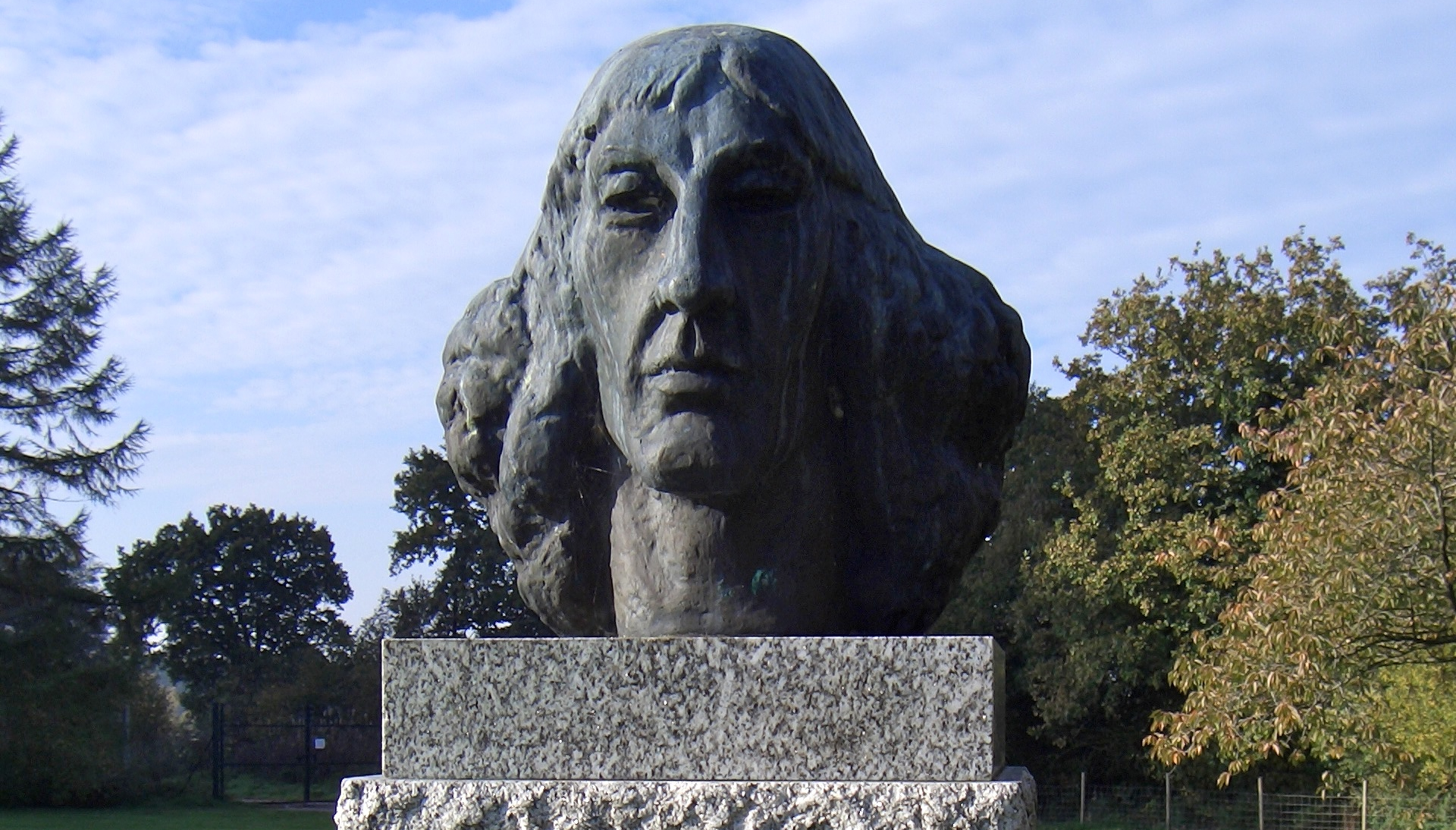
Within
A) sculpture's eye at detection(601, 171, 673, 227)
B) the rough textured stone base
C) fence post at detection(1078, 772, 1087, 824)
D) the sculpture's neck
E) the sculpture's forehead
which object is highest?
the sculpture's forehead

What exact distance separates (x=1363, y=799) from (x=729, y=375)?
19302mm

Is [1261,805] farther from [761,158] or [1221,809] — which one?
[761,158]

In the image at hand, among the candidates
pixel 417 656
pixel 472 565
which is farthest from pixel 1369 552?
pixel 472 565

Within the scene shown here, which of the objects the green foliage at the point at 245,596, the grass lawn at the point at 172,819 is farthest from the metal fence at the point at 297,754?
the green foliage at the point at 245,596

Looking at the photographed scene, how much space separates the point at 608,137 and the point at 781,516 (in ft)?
2.85

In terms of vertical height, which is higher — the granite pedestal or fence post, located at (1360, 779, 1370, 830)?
the granite pedestal

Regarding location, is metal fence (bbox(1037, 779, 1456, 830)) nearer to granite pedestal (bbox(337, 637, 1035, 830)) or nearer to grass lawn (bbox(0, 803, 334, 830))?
grass lawn (bbox(0, 803, 334, 830))

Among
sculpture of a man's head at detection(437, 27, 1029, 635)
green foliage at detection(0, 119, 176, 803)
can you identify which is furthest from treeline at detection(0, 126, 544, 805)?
sculpture of a man's head at detection(437, 27, 1029, 635)

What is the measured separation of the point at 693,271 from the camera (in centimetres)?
291

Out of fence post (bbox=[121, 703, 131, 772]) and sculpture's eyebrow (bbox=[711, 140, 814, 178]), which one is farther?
fence post (bbox=[121, 703, 131, 772])

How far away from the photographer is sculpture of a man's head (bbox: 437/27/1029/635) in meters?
3.00

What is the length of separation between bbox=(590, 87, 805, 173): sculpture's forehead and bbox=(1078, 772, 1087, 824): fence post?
73.8 ft

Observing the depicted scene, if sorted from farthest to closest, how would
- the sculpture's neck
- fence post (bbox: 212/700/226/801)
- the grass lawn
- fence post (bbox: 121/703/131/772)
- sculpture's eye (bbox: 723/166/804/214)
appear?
fence post (bbox: 212/700/226/801)
fence post (bbox: 121/703/131/772)
the grass lawn
the sculpture's neck
sculpture's eye (bbox: 723/166/804/214)

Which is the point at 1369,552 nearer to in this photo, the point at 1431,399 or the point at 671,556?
the point at 1431,399
